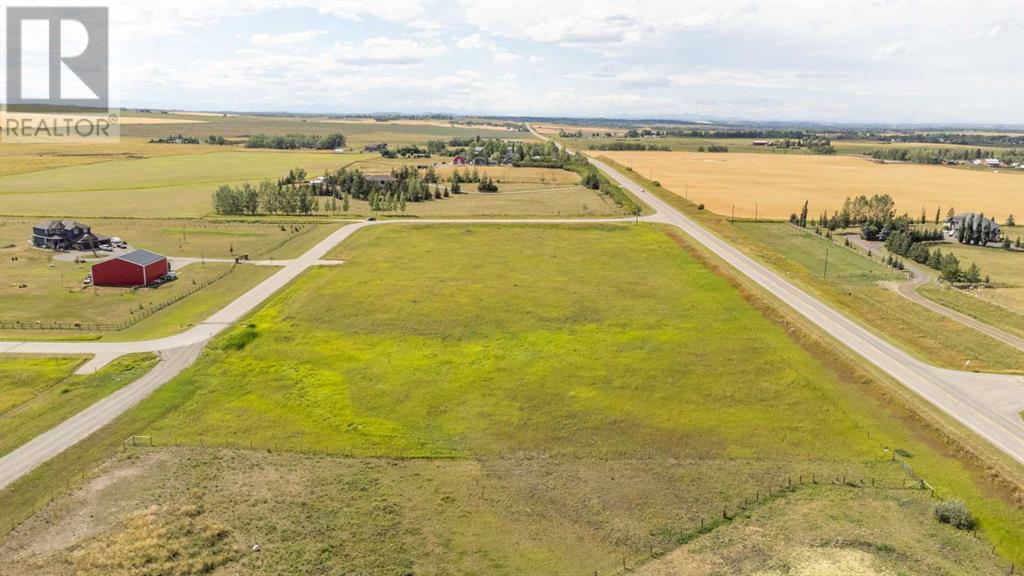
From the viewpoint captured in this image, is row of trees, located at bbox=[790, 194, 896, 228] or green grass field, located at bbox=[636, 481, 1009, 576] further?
row of trees, located at bbox=[790, 194, 896, 228]

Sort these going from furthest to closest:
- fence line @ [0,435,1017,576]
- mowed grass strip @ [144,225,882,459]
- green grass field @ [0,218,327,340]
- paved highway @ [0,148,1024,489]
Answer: green grass field @ [0,218,327,340] < mowed grass strip @ [144,225,882,459] < paved highway @ [0,148,1024,489] < fence line @ [0,435,1017,576]

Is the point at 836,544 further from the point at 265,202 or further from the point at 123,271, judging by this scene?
the point at 265,202

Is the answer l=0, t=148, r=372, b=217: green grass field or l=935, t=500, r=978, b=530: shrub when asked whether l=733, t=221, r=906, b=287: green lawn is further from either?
l=0, t=148, r=372, b=217: green grass field

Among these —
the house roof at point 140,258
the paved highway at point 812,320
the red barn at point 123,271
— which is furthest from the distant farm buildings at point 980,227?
the red barn at point 123,271

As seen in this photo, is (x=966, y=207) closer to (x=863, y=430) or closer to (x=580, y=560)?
(x=863, y=430)

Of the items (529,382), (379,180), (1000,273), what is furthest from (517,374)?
(379,180)

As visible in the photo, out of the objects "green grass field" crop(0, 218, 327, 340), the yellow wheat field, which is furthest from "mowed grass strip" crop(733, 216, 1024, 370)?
"green grass field" crop(0, 218, 327, 340)
